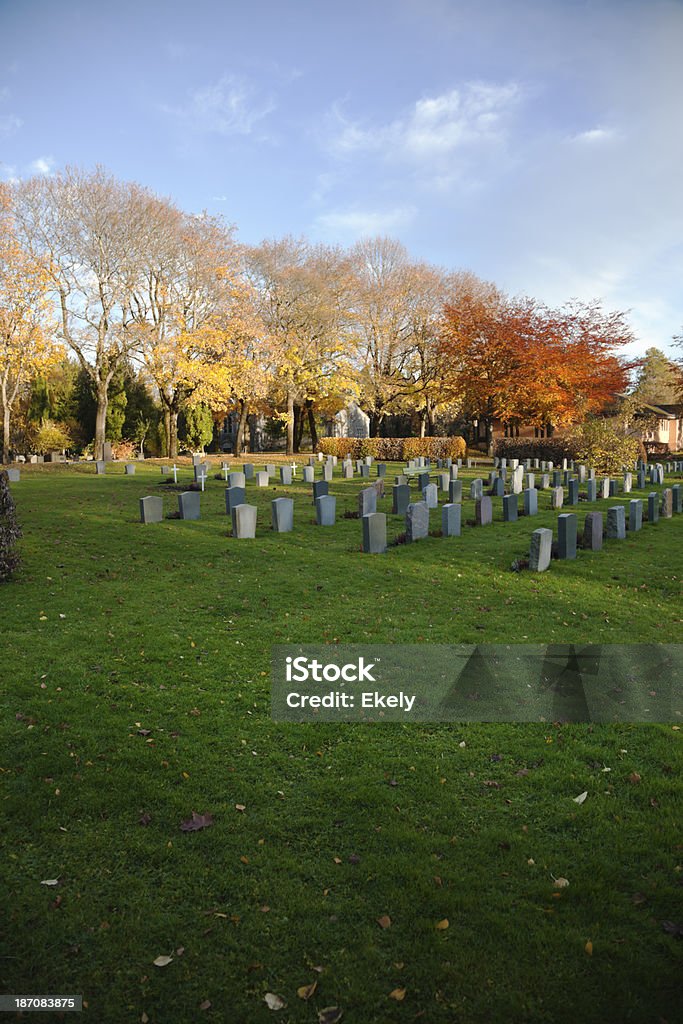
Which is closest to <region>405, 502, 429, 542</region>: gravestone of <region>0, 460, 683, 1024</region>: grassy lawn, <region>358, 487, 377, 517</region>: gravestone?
<region>358, 487, 377, 517</region>: gravestone

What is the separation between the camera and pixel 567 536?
10734mm

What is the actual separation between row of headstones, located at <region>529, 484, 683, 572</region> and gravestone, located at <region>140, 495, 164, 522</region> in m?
7.66

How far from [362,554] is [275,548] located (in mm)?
1601

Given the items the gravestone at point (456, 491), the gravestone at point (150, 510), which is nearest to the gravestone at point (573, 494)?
the gravestone at point (456, 491)

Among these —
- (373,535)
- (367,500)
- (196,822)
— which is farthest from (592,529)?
(196,822)

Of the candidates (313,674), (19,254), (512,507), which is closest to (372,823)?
(313,674)

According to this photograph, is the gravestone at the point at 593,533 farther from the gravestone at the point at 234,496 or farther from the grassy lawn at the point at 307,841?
the gravestone at the point at 234,496

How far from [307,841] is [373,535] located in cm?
752

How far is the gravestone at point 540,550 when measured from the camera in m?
10.1

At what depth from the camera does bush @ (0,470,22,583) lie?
28.7 ft

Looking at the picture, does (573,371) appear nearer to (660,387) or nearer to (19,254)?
(19,254)

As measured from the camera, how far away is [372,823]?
381 cm

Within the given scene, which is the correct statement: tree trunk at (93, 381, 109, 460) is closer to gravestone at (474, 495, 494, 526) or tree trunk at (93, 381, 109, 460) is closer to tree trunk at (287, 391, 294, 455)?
tree trunk at (287, 391, 294, 455)

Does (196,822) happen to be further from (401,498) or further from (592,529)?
(401,498)
